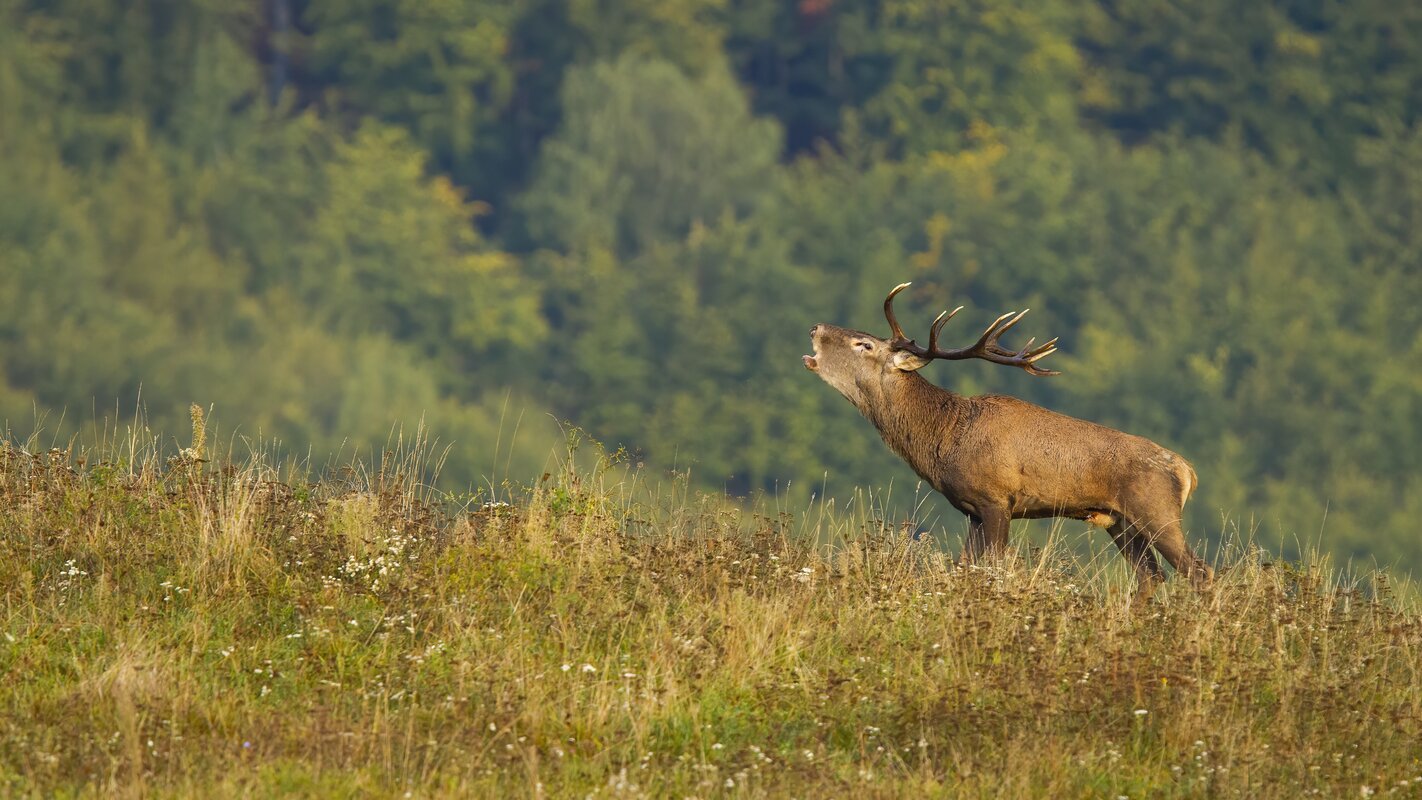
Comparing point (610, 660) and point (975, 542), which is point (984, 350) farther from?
point (610, 660)

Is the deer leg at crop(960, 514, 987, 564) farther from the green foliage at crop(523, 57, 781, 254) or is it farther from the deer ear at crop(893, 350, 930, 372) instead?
the green foliage at crop(523, 57, 781, 254)

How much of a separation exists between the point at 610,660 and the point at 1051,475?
12.5 feet

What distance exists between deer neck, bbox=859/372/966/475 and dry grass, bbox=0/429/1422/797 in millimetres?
1896

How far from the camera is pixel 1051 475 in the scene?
1227cm

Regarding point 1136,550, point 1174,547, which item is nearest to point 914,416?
point 1136,550

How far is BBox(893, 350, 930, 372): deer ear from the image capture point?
1346 cm

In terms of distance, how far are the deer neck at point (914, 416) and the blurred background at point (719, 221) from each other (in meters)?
48.3

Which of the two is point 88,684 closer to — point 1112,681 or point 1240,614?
point 1112,681

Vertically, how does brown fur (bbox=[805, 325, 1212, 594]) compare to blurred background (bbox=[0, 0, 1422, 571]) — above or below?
above

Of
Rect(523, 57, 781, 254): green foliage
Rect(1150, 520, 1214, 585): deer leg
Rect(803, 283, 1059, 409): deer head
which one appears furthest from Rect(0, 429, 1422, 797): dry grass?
Rect(523, 57, 781, 254): green foliage

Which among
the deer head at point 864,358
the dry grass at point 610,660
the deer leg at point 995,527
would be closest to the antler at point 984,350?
the deer head at point 864,358

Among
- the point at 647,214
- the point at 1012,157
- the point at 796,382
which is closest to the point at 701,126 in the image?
the point at 647,214

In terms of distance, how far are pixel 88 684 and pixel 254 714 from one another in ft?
1.92

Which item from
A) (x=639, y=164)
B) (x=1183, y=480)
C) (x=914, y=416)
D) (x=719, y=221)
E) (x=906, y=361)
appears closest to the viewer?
(x=1183, y=480)
